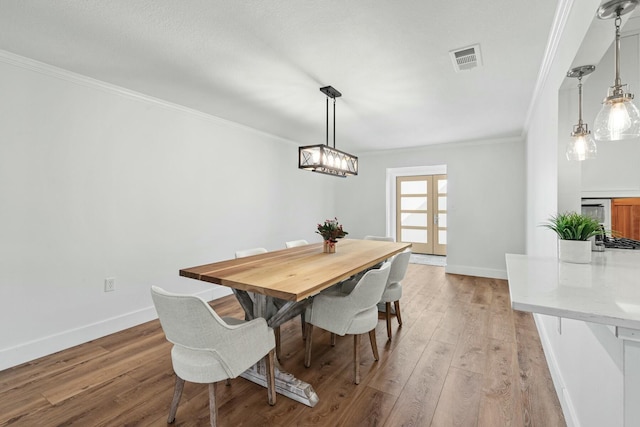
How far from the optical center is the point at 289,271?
207cm

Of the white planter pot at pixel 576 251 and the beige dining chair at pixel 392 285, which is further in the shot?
the beige dining chair at pixel 392 285

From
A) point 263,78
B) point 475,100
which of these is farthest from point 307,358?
point 475,100

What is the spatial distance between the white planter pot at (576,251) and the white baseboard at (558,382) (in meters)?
0.84

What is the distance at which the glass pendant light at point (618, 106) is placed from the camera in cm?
116

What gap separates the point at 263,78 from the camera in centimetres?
263

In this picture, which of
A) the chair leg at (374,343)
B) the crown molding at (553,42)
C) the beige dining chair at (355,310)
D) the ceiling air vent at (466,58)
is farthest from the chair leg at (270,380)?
the crown molding at (553,42)

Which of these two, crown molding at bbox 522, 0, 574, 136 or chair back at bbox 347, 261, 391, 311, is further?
chair back at bbox 347, 261, 391, 311

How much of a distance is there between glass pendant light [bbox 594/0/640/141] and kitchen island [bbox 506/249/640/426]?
610 mm

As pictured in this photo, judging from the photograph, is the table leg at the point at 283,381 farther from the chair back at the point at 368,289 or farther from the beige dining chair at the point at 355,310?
the chair back at the point at 368,289

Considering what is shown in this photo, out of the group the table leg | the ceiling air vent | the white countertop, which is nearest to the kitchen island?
the white countertop

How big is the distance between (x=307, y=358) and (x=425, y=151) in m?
4.67

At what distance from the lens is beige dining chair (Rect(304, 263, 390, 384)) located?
2.01 meters

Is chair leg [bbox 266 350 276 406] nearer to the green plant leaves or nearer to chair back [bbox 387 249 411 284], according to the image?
chair back [bbox 387 249 411 284]

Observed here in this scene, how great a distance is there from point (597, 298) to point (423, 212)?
6446 millimetres
